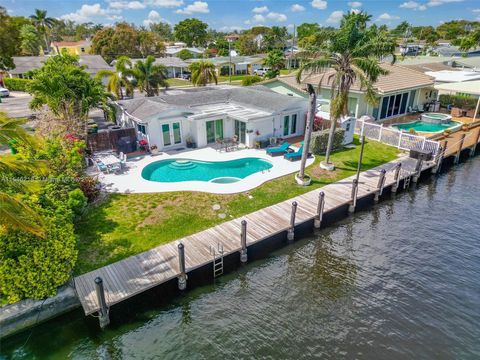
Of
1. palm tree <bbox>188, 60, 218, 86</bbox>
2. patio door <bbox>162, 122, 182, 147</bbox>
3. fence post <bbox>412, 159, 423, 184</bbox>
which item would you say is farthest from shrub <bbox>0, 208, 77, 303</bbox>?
palm tree <bbox>188, 60, 218, 86</bbox>

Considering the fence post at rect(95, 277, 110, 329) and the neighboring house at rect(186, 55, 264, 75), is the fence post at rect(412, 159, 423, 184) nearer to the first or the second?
the fence post at rect(95, 277, 110, 329)

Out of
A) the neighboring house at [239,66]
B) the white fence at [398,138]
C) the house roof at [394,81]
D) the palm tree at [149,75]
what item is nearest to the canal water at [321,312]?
the white fence at [398,138]

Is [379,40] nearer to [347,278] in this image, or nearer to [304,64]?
[304,64]

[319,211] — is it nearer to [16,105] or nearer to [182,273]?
[182,273]

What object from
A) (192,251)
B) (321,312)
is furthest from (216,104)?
(321,312)

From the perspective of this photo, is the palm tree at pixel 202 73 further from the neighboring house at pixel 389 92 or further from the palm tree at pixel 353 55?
the palm tree at pixel 353 55
